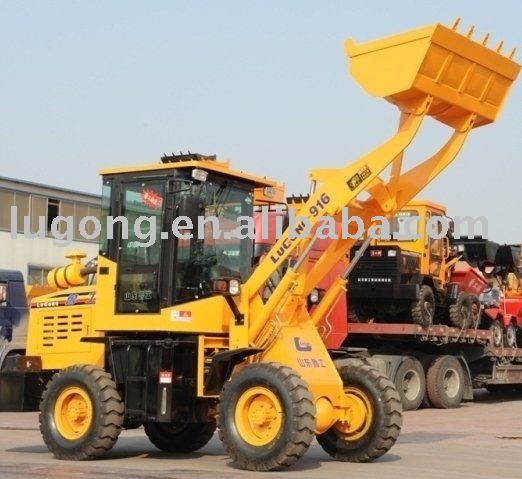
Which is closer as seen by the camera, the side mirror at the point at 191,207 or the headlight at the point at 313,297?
the side mirror at the point at 191,207

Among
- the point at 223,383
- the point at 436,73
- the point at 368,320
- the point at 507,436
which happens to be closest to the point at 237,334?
the point at 223,383

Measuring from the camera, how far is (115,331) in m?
12.8

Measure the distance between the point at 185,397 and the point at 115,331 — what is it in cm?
118

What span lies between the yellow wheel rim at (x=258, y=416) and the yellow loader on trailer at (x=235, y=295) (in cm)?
2

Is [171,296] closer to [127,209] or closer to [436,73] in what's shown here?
[127,209]

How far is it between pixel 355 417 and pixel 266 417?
4.33 ft

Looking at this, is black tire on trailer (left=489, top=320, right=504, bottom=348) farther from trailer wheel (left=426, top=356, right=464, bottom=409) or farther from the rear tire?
trailer wheel (left=426, top=356, right=464, bottom=409)

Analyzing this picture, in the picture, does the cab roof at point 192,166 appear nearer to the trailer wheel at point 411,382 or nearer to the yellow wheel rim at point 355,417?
the yellow wheel rim at point 355,417

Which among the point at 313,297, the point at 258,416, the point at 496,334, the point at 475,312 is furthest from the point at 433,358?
the point at 258,416

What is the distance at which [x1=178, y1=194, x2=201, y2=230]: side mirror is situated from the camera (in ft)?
39.8

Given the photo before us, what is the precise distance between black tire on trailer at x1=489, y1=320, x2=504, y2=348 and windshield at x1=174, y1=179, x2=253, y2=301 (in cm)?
1448

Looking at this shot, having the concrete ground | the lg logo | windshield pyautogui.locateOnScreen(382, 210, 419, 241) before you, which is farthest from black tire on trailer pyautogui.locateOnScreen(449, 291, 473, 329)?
the lg logo

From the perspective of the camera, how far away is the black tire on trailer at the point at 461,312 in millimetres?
24547

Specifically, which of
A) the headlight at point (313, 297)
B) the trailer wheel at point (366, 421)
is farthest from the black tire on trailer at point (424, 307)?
the trailer wheel at point (366, 421)
